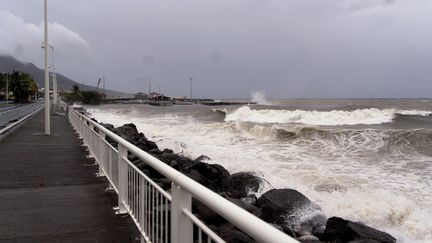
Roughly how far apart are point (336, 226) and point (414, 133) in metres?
17.2

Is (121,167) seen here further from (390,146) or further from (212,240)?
(390,146)

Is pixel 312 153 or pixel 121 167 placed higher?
pixel 121 167

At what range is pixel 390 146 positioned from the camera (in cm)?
1947

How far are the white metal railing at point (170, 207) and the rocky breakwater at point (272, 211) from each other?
0.29 meters

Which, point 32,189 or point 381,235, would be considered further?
point 32,189

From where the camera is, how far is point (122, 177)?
5652 millimetres

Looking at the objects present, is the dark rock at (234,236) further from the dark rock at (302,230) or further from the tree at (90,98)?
the tree at (90,98)

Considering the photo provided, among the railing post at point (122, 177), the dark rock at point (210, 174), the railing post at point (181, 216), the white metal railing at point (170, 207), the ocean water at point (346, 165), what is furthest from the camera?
the dark rock at point (210, 174)

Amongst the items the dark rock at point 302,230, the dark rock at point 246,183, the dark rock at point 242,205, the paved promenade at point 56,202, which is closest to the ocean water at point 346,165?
the dark rock at point 246,183

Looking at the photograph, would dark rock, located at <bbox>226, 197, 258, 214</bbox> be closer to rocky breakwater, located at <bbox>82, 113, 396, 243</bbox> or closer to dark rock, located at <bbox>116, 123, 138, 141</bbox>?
rocky breakwater, located at <bbox>82, 113, 396, 243</bbox>

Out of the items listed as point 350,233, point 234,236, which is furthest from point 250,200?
point 234,236

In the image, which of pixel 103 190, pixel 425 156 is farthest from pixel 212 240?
pixel 425 156

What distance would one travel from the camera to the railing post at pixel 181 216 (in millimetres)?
2832

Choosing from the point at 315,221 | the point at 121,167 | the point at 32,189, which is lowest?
the point at 315,221
